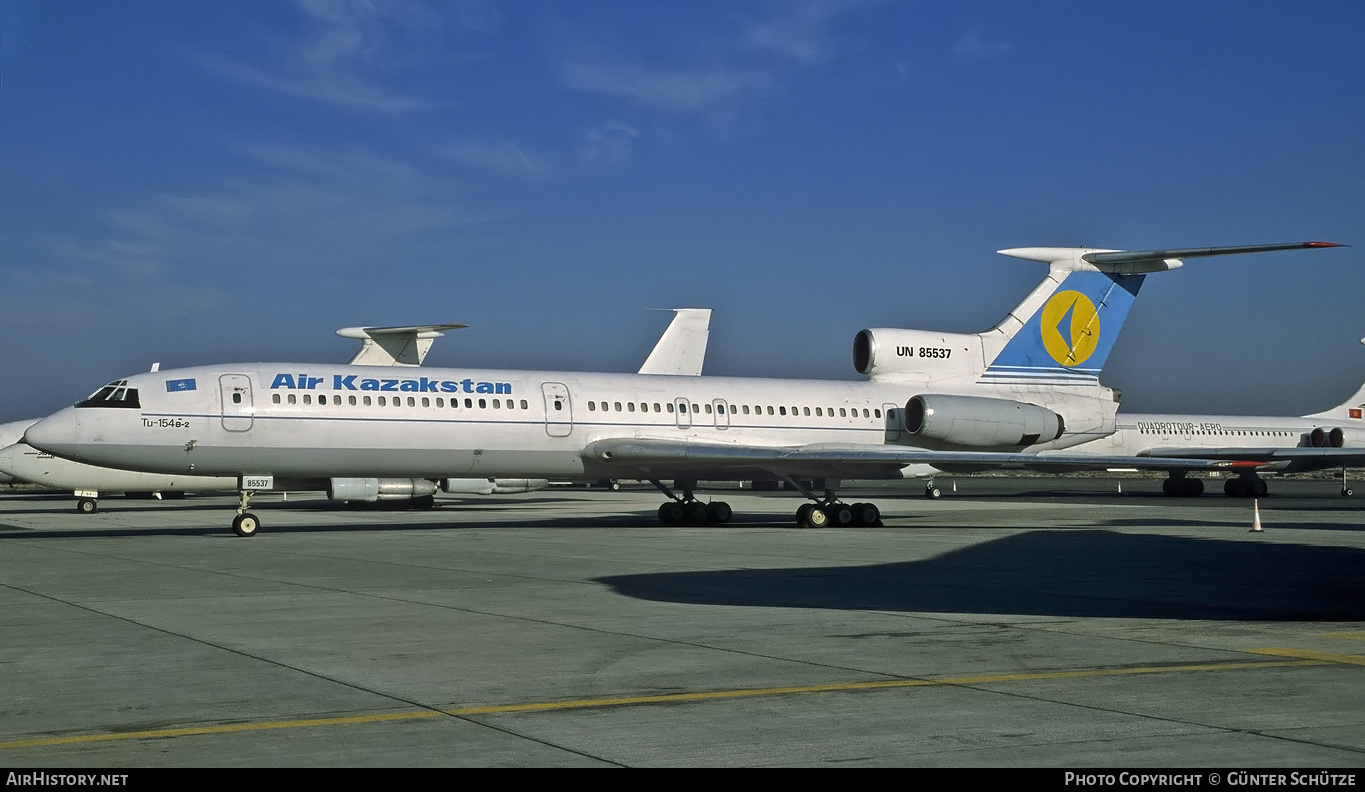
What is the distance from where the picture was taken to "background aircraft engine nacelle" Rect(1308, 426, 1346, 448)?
2009 inches

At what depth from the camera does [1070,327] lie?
2986 cm

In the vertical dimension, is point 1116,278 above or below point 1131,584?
above

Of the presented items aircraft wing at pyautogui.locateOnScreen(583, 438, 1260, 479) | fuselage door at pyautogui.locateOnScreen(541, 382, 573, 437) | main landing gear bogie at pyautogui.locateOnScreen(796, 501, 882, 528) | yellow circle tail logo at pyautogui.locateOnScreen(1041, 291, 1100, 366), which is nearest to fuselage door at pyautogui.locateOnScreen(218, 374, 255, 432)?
fuselage door at pyautogui.locateOnScreen(541, 382, 573, 437)

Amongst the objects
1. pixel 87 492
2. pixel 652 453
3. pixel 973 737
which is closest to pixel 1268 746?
pixel 973 737

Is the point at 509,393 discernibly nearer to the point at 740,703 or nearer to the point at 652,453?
the point at 652,453

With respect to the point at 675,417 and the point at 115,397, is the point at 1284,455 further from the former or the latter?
the point at 115,397

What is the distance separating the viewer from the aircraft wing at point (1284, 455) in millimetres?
45000

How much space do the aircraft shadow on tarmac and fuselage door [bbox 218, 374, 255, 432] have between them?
11572 mm

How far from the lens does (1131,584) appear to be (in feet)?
45.5

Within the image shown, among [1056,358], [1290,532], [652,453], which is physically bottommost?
[1290,532]

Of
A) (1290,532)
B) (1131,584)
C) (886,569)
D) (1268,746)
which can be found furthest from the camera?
(1290,532)

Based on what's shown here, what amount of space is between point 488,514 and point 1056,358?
1535 cm

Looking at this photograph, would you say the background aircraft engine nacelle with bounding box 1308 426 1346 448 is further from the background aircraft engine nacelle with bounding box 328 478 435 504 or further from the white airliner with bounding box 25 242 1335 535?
the background aircraft engine nacelle with bounding box 328 478 435 504

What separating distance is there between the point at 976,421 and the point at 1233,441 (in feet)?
90.8
